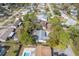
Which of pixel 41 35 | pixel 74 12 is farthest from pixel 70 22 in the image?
pixel 41 35

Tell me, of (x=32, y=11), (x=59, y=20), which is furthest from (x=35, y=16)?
(x=59, y=20)

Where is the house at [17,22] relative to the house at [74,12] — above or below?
below

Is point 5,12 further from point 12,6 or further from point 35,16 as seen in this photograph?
point 35,16

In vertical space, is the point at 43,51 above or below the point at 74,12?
below

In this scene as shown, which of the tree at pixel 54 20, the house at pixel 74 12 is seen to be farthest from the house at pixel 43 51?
the house at pixel 74 12

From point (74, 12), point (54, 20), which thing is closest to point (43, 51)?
point (54, 20)

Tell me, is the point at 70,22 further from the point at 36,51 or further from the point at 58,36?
the point at 36,51

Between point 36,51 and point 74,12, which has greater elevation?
point 74,12

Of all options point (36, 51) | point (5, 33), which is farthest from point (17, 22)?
point (36, 51)

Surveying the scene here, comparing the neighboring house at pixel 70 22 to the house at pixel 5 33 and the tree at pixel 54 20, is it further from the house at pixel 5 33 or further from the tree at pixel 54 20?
the house at pixel 5 33

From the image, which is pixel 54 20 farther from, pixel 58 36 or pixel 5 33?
pixel 5 33

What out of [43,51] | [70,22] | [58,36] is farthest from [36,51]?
[70,22]

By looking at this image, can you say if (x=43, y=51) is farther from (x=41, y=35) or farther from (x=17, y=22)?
(x=17, y=22)
